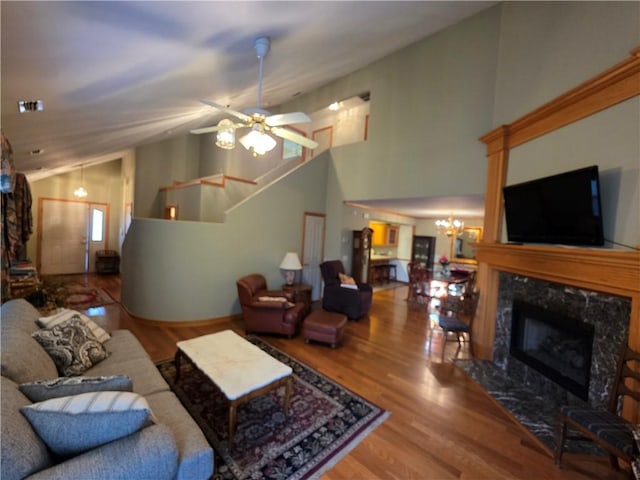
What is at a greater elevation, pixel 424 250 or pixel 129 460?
pixel 424 250

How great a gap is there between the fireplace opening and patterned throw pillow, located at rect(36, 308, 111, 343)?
4.50 metres

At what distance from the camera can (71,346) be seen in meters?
2.13

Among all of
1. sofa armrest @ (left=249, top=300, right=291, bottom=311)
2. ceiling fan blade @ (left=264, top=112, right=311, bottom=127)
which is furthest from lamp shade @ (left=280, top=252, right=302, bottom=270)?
ceiling fan blade @ (left=264, top=112, right=311, bottom=127)

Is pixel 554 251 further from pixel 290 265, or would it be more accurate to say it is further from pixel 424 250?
pixel 424 250

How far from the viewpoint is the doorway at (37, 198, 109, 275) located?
25.4ft

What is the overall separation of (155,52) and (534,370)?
4.85 m

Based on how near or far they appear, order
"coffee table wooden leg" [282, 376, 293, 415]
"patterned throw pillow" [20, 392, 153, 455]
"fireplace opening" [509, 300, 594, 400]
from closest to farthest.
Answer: "patterned throw pillow" [20, 392, 153, 455] < "coffee table wooden leg" [282, 376, 293, 415] < "fireplace opening" [509, 300, 594, 400]

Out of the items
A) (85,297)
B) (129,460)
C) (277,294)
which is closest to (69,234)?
(85,297)

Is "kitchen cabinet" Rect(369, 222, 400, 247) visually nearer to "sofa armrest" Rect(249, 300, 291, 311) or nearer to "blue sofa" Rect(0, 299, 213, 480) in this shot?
"sofa armrest" Rect(249, 300, 291, 311)

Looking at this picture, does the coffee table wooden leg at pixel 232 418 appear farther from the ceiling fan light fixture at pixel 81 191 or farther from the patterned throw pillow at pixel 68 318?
the ceiling fan light fixture at pixel 81 191

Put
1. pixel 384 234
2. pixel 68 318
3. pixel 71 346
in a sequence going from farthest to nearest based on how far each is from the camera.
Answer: pixel 384 234, pixel 68 318, pixel 71 346

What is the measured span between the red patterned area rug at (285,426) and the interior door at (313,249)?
132 inches

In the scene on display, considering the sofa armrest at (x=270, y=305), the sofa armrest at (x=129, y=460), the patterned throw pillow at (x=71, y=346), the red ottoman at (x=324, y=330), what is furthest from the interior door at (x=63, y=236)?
the sofa armrest at (x=129, y=460)

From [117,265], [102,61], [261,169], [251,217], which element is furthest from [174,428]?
[117,265]
